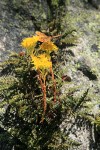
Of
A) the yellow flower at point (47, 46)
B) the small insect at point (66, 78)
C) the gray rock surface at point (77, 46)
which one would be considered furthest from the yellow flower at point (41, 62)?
the small insect at point (66, 78)

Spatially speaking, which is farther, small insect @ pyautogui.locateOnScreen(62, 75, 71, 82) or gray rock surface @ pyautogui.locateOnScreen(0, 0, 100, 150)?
small insect @ pyautogui.locateOnScreen(62, 75, 71, 82)

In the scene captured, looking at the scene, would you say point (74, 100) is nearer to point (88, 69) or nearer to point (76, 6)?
point (88, 69)

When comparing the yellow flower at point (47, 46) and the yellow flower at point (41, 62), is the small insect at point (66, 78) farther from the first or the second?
the yellow flower at point (41, 62)

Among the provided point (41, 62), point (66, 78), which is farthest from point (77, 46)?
point (41, 62)

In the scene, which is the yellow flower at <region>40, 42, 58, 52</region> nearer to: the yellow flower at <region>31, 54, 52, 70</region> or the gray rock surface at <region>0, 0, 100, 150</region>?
the yellow flower at <region>31, 54, 52, 70</region>

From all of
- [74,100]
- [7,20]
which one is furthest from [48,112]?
[7,20]

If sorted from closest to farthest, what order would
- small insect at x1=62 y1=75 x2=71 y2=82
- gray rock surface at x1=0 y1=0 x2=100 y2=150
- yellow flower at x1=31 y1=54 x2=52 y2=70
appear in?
yellow flower at x1=31 y1=54 x2=52 y2=70, gray rock surface at x1=0 y1=0 x2=100 y2=150, small insect at x1=62 y1=75 x2=71 y2=82

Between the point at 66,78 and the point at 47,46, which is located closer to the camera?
the point at 47,46

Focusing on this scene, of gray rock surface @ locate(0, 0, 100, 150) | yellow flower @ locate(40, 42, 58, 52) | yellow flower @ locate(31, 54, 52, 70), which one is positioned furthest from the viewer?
gray rock surface @ locate(0, 0, 100, 150)

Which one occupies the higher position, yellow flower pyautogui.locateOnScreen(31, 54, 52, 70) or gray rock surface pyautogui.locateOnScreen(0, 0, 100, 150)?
gray rock surface pyautogui.locateOnScreen(0, 0, 100, 150)

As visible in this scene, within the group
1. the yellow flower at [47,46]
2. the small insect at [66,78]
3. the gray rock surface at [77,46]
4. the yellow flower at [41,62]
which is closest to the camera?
the yellow flower at [41,62]

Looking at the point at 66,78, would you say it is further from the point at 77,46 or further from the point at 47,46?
the point at 47,46

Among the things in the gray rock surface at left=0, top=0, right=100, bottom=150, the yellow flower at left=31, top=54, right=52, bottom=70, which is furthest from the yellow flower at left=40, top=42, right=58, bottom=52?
the gray rock surface at left=0, top=0, right=100, bottom=150

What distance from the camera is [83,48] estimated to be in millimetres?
4773
